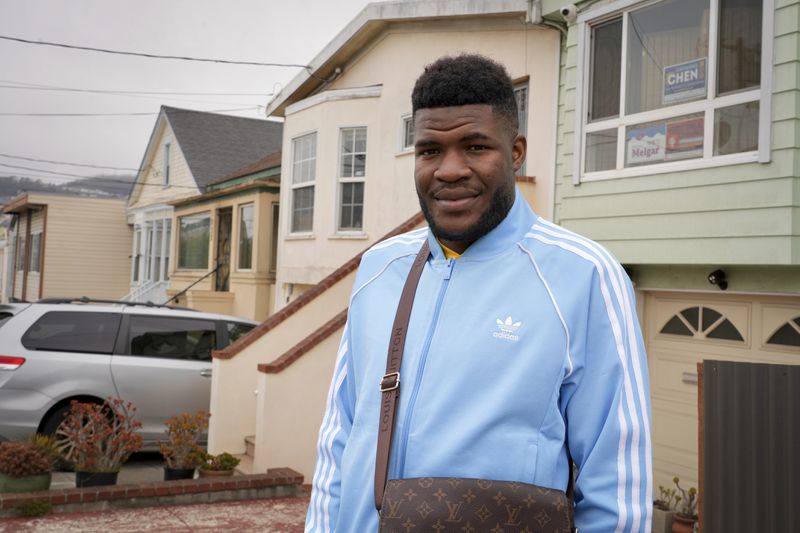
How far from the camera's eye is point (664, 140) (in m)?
7.42

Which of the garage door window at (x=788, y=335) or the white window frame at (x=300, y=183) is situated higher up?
the white window frame at (x=300, y=183)

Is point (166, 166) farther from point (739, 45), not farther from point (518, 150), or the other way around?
point (518, 150)

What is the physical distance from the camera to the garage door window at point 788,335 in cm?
664

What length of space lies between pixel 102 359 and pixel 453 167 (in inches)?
327

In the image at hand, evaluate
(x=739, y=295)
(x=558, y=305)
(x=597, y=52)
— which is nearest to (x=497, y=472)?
(x=558, y=305)

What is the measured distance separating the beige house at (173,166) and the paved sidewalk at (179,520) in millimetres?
17781

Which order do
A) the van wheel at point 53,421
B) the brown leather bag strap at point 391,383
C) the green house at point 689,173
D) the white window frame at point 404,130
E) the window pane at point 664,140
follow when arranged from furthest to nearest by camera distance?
the white window frame at point 404,130, the van wheel at point 53,421, the window pane at point 664,140, the green house at point 689,173, the brown leather bag strap at point 391,383

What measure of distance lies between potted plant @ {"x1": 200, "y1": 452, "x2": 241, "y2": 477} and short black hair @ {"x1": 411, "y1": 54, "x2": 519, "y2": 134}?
6.89 metres

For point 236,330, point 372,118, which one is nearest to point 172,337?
point 236,330

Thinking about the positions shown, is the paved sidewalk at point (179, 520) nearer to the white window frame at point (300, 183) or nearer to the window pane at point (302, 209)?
the white window frame at point (300, 183)

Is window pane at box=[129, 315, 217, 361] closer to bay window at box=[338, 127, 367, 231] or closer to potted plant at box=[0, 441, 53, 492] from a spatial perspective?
potted plant at box=[0, 441, 53, 492]

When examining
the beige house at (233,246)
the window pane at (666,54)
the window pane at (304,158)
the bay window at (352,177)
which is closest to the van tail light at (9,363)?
the bay window at (352,177)

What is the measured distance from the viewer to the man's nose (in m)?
2.08

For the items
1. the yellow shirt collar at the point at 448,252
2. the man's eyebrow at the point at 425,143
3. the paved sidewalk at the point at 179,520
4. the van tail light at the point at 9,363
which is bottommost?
the paved sidewalk at the point at 179,520
